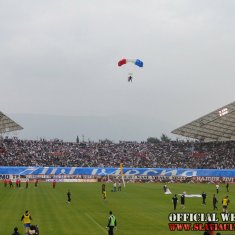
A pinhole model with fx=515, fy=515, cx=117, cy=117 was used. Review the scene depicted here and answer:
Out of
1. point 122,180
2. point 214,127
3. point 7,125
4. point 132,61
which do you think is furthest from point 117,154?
point 132,61

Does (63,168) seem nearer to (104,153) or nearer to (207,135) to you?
(104,153)

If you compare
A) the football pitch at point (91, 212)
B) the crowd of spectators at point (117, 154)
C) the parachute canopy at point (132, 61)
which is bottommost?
the football pitch at point (91, 212)

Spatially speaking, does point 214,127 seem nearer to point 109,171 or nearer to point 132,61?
point 109,171

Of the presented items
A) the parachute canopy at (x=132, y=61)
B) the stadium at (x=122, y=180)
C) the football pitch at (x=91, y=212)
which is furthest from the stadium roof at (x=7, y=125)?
the parachute canopy at (x=132, y=61)

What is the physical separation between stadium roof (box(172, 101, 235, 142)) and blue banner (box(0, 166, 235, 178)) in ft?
35.9

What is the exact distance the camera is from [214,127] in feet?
360

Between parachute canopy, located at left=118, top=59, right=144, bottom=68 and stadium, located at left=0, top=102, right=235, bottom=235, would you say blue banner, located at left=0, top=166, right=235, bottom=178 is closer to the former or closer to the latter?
stadium, located at left=0, top=102, right=235, bottom=235

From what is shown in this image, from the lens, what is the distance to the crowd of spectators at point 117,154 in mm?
106188

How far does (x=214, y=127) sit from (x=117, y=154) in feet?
71.8

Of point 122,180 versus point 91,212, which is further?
point 122,180

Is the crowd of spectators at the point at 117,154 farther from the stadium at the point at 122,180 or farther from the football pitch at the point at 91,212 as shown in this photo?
the football pitch at the point at 91,212

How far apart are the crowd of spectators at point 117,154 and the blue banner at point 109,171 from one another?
838 cm

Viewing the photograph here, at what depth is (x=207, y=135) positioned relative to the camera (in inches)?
4633

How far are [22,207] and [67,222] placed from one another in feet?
34.3
